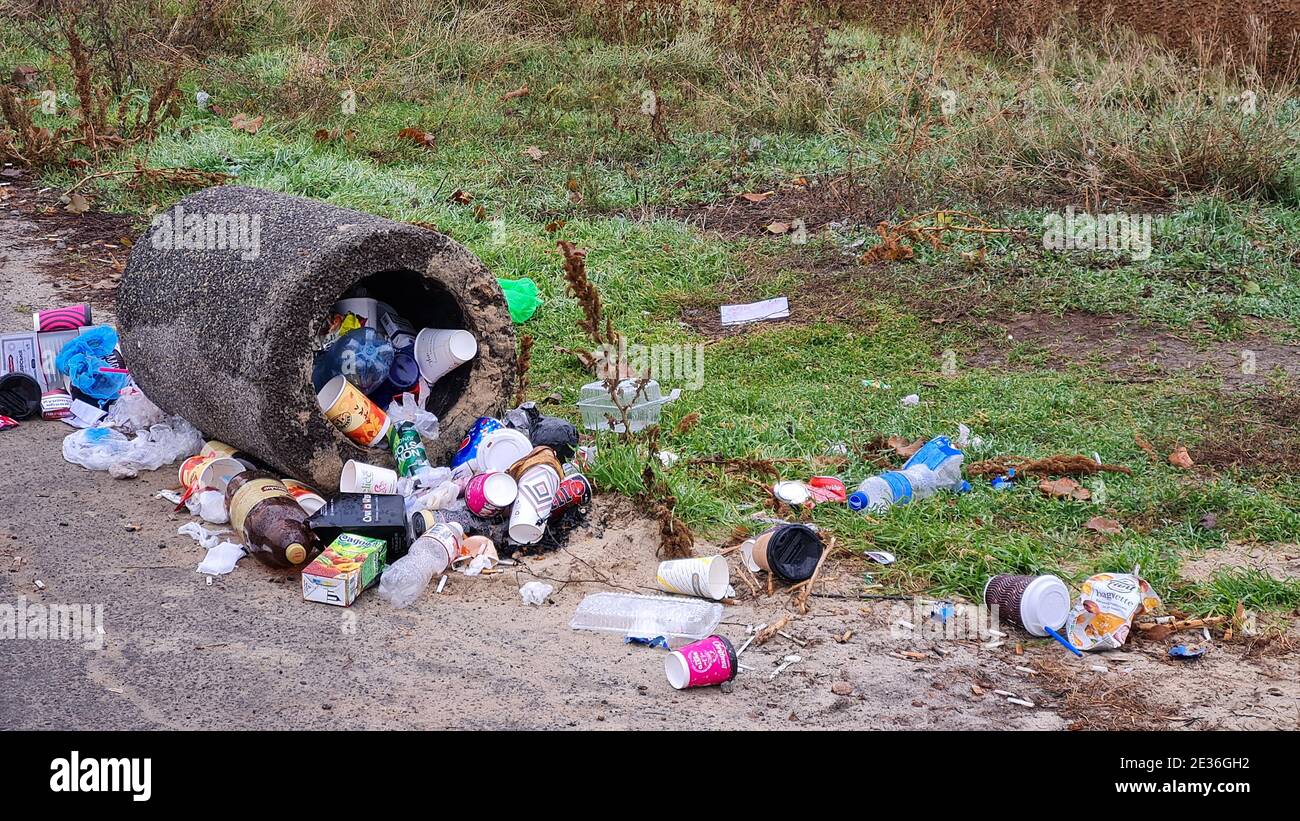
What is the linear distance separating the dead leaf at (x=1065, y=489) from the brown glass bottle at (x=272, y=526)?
2.47 meters

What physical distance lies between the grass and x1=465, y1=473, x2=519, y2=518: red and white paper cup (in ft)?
1.41

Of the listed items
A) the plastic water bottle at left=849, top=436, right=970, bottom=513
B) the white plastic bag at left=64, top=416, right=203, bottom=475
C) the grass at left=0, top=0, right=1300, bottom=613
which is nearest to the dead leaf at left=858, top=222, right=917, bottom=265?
the grass at left=0, top=0, right=1300, bottom=613

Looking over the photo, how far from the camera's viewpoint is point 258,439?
13.2 ft

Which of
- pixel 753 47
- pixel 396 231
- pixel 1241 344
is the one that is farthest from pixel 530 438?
pixel 753 47

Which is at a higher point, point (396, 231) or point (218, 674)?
point (396, 231)

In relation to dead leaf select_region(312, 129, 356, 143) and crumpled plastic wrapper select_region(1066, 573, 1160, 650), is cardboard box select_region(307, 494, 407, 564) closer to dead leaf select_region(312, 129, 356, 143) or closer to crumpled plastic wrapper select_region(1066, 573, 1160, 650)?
crumpled plastic wrapper select_region(1066, 573, 1160, 650)

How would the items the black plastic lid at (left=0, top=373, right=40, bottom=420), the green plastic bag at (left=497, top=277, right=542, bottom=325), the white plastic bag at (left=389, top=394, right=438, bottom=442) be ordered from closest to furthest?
the white plastic bag at (left=389, top=394, right=438, bottom=442) → the black plastic lid at (left=0, top=373, right=40, bottom=420) → the green plastic bag at (left=497, top=277, right=542, bottom=325)

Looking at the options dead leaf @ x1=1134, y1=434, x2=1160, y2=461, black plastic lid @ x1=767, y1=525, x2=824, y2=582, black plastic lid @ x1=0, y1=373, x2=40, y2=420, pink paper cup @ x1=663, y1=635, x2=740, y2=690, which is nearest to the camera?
pink paper cup @ x1=663, y1=635, x2=740, y2=690

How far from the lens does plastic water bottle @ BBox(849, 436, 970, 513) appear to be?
4129mm

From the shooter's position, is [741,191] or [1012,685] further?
[741,191]

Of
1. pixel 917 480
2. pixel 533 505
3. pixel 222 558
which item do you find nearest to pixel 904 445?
pixel 917 480

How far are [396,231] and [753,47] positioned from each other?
6521mm

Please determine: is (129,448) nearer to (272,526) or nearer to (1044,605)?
(272,526)

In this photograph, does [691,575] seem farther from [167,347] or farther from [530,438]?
[167,347]
